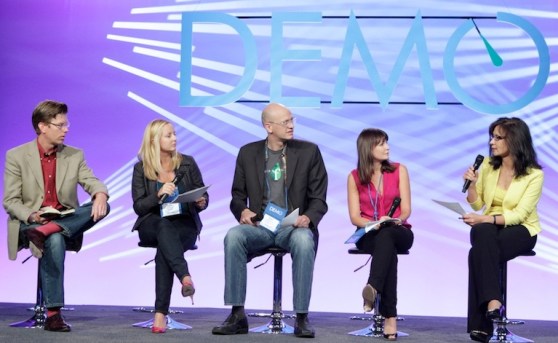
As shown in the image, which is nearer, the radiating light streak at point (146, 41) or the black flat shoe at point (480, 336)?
the black flat shoe at point (480, 336)

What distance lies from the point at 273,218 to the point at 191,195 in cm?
49

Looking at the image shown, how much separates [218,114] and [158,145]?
1592 mm

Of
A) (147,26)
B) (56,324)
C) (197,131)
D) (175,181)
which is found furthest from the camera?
(147,26)

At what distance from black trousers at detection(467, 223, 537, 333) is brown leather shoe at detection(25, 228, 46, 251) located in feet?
7.78

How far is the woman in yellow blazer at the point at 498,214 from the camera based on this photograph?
5121 millimetres

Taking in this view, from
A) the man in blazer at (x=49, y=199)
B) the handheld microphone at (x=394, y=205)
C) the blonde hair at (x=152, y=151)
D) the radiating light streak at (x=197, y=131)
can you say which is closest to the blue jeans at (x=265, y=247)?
the handheld microphone at (x=394, y=205)

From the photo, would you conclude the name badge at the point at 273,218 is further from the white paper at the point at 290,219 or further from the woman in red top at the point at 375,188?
the woman in red top at the point at 375,188

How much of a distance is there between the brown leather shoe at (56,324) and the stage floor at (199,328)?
0.05 m

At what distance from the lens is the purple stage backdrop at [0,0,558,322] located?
23.1 ft

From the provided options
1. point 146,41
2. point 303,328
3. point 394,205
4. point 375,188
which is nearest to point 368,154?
point 375,188

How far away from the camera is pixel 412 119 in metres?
7.09

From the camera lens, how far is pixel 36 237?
5.38 meters

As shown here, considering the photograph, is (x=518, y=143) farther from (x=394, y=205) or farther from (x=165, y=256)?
(x=165, y=256)

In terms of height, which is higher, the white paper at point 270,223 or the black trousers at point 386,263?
the white paper at point 270,223
